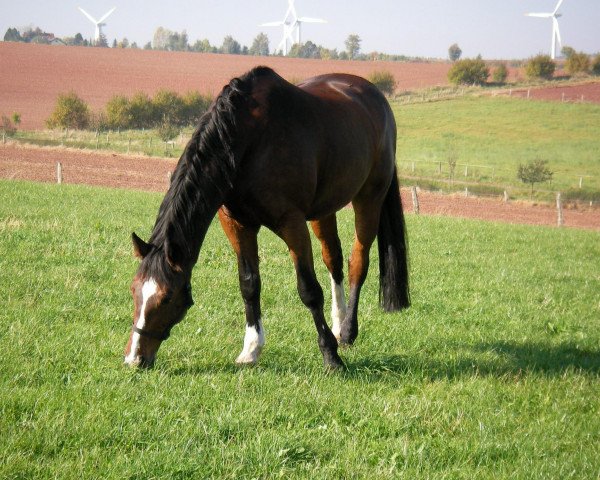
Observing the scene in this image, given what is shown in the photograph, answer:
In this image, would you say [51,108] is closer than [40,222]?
No

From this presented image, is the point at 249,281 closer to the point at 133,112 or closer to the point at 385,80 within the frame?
the point at 133,112

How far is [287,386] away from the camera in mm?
4578

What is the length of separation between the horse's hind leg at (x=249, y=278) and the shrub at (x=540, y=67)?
83299 mm

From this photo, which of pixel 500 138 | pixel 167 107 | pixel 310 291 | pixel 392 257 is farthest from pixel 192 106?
pixel 310 291

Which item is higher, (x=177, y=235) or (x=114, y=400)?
(x=177, y=235)

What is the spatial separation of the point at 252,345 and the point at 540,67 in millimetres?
83995

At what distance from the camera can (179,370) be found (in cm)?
481

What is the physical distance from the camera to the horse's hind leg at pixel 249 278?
5.24m

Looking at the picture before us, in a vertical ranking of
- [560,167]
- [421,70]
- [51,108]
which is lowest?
[560,167]

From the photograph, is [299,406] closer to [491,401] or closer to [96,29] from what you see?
[491,401]

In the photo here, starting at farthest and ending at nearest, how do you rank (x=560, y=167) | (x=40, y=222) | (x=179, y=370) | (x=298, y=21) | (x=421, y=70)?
(x=421, y=70) < (x=298, y=21) < (x=560, y=167) < (x=40, y=222) < (x=179, y=370)

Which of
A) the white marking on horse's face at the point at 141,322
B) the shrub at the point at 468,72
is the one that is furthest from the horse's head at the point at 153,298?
the shrub at the point at 468,72

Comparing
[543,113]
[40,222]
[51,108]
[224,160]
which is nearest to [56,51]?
[51,108]

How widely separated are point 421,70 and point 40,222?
269 ft
